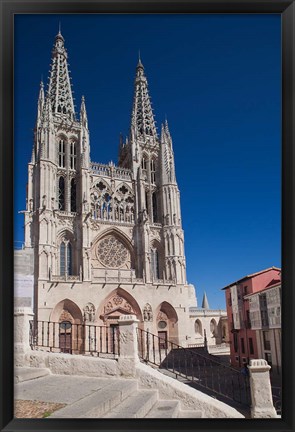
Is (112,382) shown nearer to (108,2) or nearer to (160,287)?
(108,2)

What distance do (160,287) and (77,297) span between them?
4184 millimetres

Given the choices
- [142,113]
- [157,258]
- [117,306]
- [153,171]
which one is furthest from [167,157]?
[117,306]

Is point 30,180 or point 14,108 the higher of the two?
point 30,180

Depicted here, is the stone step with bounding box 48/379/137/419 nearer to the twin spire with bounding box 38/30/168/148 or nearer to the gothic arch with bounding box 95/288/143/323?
the gothic arch with bounding box 95/288/143/323

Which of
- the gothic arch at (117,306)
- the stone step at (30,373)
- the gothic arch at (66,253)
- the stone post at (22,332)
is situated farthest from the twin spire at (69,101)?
the stone step at (30,373)

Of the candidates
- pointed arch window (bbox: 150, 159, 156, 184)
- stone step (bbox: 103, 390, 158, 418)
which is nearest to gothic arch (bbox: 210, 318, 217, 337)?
pointed arch window (bbox: 150, 159, 156, 184)

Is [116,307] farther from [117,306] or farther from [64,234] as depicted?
[64,234]

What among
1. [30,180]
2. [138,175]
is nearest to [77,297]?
[30,180]

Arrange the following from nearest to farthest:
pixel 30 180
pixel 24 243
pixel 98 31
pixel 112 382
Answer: pixel 112 382 → pixel 98 31 → pixel 24 243 → pixel 30 180

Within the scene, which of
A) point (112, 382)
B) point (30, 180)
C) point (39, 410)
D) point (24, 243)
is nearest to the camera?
point (39, 410)

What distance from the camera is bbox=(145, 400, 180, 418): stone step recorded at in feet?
12.1

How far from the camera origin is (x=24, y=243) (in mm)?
15477
